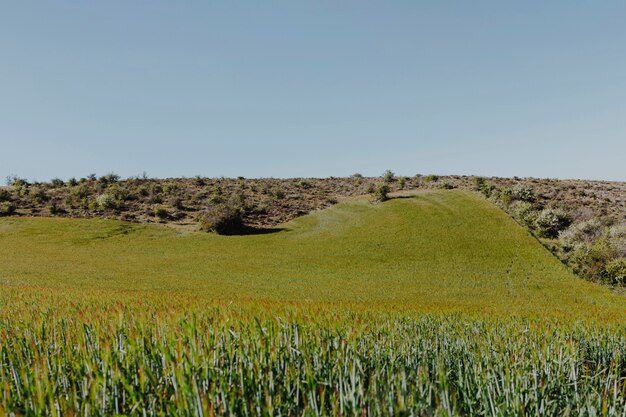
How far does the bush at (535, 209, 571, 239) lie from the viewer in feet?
176

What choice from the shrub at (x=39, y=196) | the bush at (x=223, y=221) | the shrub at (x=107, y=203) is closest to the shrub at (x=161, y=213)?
the shrub at (x=107, y=203)

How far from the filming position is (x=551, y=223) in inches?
2133

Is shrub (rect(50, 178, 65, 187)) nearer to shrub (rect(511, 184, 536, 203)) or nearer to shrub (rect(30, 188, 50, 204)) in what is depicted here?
shrub (rect(30, 188, 50, 204))

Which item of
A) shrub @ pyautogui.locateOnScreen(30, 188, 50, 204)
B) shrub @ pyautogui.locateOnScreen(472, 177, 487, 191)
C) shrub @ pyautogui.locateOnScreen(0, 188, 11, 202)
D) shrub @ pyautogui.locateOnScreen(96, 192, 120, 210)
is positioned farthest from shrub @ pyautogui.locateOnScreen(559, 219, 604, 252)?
shrub @ pyautogui.locateOnScreen(0, 188, 11, 202)

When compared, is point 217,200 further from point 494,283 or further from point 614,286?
point 614,286

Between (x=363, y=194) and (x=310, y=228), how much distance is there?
2200cm

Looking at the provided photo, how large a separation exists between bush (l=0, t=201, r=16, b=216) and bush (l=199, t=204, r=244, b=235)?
97.2 ft

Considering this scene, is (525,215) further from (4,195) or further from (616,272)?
(4,195)

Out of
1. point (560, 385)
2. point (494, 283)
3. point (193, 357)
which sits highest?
point (193, 357)

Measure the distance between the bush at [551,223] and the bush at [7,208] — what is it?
237ft

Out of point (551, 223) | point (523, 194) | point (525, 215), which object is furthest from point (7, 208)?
point (523, 194)

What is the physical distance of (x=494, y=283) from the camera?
3706 cm

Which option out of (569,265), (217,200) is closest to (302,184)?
(217,200)

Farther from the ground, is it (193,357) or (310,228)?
(193,357)
